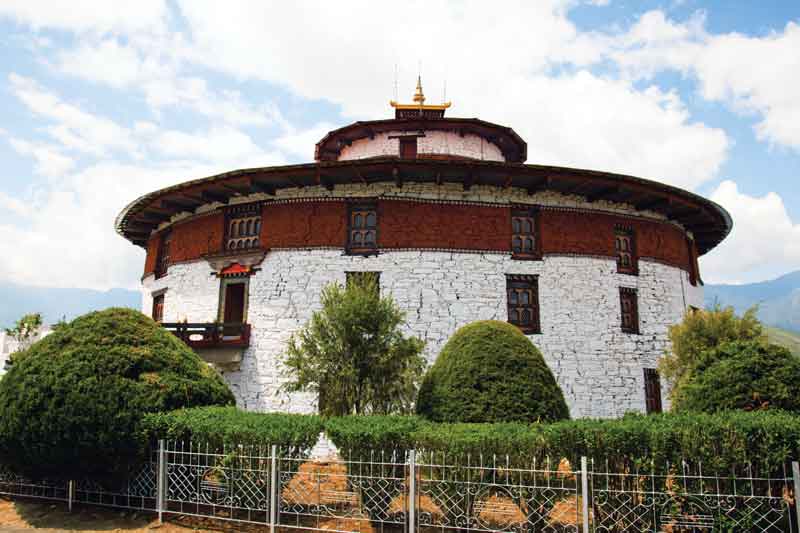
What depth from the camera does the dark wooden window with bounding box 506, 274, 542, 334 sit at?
16.4 m

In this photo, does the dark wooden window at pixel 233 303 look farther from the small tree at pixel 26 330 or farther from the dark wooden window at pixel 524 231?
the small tree at pixel 26 330

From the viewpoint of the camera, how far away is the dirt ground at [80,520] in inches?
346

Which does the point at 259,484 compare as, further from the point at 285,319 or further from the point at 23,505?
the point at 285,319

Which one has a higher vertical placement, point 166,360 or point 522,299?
point 522,299

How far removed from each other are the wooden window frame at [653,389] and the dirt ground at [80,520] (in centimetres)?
1268

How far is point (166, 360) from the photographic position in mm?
10266

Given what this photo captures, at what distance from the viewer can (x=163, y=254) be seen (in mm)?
21328

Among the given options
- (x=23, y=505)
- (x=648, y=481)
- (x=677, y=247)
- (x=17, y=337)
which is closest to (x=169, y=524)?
(x=23, y=505)

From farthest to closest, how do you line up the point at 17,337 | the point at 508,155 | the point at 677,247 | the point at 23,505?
1. the point at 17,337
2. the point at 508,155
3. the point at 677,247
4. the point at 23,505

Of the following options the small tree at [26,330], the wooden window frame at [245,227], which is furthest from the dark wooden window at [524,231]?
the small tree at [26,330]

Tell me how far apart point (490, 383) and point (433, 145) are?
1341 centimetres

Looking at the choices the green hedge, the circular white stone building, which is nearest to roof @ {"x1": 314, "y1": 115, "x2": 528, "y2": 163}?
the circular white stone building

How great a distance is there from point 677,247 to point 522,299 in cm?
676

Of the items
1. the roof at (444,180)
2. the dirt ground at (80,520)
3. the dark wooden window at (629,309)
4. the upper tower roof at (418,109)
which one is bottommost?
the dirt ground at (80,520)
